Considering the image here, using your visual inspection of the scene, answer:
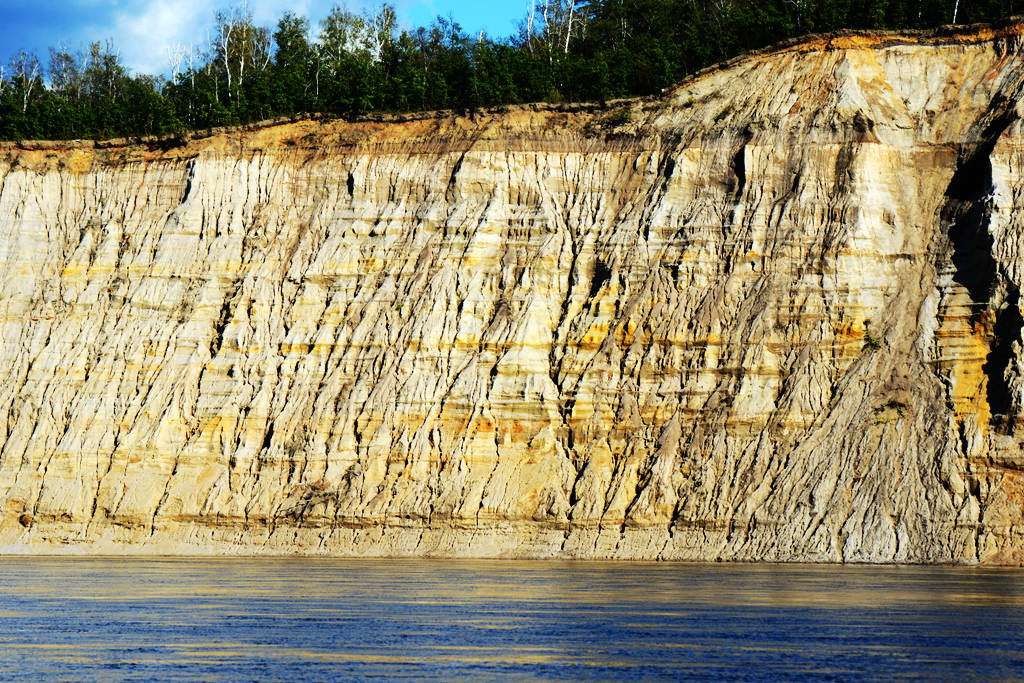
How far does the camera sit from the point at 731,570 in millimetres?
36875

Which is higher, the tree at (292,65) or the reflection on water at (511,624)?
the tree at (292,65)

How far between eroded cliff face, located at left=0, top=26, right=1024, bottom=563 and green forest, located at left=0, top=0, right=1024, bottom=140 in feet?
19.2

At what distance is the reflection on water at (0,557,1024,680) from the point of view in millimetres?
18766

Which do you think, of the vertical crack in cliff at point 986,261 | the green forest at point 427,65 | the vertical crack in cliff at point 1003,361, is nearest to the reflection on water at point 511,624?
the vertical crack in cliff at point 1003,361

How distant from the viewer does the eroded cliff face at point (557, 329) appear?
4144 centimetres

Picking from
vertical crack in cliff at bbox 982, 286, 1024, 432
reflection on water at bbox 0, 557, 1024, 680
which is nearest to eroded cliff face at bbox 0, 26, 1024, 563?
vertical crack in cliff at bbox 982, 286, 1024, 432

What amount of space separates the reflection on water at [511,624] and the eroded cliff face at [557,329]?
5.45 meters

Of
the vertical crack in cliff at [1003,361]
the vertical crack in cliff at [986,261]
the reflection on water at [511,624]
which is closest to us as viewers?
the reflection on water at [511,624]

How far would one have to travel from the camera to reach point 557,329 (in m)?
46.4

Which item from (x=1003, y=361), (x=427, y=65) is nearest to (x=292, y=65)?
(x=427, y=65)

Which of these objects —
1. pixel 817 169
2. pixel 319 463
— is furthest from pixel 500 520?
pixel 817 169

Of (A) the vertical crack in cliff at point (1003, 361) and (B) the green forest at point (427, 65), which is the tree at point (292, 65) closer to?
(B) the green forest at point (427, 65)

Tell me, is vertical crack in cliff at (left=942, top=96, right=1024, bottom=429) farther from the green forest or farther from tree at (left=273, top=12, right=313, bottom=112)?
tree at (left=273, top=12, right=313, bottom=112)

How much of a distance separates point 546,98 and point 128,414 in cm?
2247
